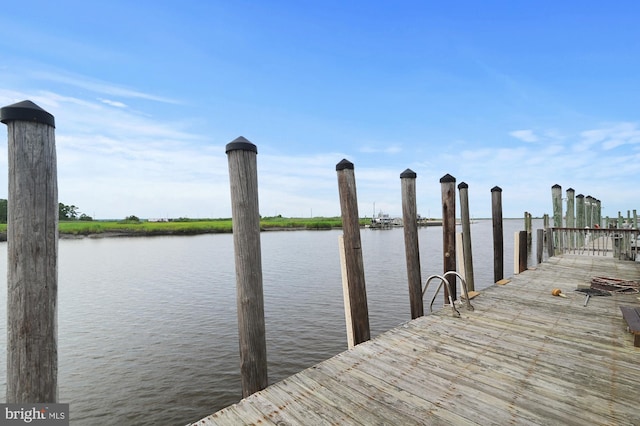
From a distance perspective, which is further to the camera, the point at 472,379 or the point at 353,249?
the point at 353,249

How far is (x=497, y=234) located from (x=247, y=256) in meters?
8.85

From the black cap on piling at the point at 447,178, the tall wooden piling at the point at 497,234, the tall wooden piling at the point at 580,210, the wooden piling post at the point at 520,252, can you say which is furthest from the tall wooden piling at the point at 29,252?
the tall wooden piling at the point at 580,210

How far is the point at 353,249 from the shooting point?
183 inches

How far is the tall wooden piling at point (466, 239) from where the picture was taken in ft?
27.0

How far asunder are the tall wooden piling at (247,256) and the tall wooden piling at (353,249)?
→ 1.68 m

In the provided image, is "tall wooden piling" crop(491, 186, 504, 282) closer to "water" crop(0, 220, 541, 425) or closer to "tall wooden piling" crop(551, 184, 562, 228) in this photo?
"water" crop(0, 220, 541, 425)

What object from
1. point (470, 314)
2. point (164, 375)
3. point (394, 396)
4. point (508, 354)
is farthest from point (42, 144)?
point (164, 375)

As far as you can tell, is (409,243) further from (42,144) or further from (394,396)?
(42,144)

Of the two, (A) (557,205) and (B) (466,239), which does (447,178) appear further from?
(A) (557,205)

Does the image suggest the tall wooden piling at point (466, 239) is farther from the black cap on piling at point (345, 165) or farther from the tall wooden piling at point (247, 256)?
the tall wooden piling at point (247, 256)

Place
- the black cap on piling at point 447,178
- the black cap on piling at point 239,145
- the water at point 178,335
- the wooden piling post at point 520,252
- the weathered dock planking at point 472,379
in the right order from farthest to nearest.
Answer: the wooden piling post at point 520,252 → the black cap on piling at point 447,178 → the water at point 178,335 → the black cap on piling at point 239,145 → the weathered dock planking at point 472,379

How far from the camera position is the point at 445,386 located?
10.5 ft

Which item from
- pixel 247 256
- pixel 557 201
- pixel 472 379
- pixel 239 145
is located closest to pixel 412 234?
pixel 472 379

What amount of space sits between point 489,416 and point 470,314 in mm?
3296
